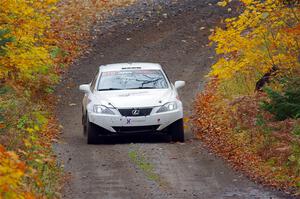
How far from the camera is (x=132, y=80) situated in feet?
58.9

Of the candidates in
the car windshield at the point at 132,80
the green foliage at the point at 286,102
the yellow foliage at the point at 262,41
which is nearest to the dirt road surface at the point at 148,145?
the car windshield at the point at 132,80

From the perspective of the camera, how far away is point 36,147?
1477 cm

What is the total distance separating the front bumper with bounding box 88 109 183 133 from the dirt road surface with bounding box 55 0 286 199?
39cm

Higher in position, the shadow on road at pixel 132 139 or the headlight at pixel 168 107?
the headlight at pixel 168 107

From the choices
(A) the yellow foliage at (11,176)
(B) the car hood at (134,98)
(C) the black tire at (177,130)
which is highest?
(A) the yellow foliage at (11,176)

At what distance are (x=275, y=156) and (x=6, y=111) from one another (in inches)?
242

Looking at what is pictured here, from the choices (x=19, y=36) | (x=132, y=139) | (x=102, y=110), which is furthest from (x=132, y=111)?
(x=19, y=36)

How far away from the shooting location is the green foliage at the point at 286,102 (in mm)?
14008

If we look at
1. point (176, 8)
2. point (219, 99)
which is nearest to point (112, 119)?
point (219, 99)

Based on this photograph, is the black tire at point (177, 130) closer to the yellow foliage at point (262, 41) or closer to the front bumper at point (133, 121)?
the front bumper at point (133, 121)

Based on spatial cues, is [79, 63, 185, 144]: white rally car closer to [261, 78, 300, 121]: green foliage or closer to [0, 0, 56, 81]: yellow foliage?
[0, 0, 56, 81]: yellow foliage

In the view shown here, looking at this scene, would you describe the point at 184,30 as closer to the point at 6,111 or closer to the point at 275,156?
the point at 6,111

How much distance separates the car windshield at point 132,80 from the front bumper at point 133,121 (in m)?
1.24

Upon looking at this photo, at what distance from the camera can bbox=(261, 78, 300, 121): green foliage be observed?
1401cm
